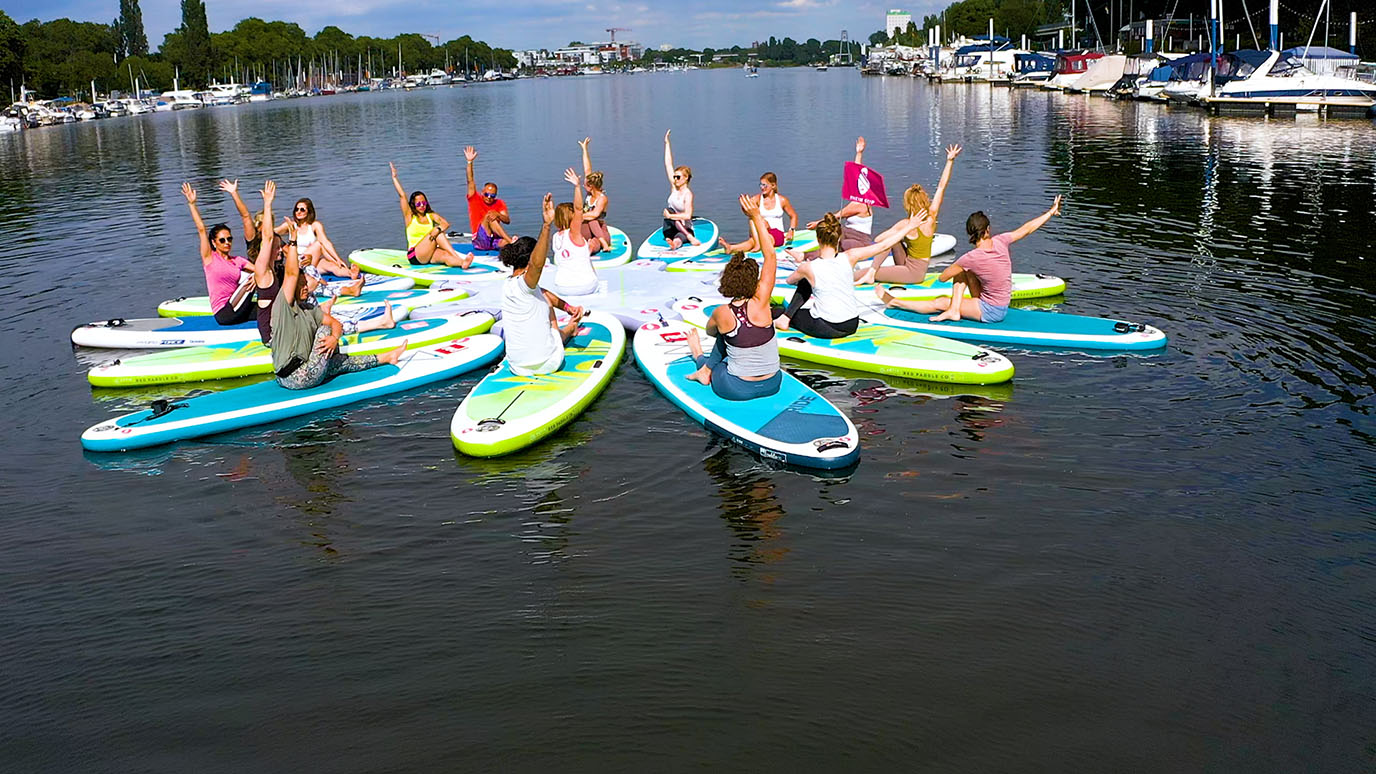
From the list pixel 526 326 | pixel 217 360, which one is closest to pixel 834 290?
pixel 526 326

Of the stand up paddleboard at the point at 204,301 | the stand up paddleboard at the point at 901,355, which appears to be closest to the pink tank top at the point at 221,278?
the stand up paddleboard at the point at 204,301

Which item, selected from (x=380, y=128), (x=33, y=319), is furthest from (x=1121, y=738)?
(x=380, y=128)

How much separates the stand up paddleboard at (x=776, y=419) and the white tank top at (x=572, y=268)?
145 inches

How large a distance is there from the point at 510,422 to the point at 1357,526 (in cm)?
854

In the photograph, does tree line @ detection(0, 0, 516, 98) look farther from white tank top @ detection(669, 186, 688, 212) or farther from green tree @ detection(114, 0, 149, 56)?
white tank top @ detection(669, 186, 688, 212)

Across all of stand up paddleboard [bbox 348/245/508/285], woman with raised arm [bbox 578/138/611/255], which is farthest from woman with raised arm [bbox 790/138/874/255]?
stand up paddleboard [bbox 348/245/508/285]

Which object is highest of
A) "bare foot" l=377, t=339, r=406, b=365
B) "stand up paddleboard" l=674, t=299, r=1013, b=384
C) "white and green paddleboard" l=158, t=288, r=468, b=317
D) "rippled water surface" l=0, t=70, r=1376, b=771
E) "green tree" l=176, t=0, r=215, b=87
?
"green tree" l=176, t=0, r=215, b=87

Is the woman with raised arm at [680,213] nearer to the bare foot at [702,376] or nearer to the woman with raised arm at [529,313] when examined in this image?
the woman with raised arm at [529,313]

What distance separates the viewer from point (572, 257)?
1708 centimetres

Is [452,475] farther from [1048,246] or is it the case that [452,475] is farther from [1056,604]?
[1048,246]

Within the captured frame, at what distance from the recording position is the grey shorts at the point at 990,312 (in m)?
15.4

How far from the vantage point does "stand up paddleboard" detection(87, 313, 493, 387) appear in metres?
14.7

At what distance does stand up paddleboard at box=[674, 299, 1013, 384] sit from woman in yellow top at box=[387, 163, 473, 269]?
6.36 metres

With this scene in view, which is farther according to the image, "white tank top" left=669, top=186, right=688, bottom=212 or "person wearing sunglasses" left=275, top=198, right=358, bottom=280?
"white tank top" left=669, top=186, right=688, bottom=212
